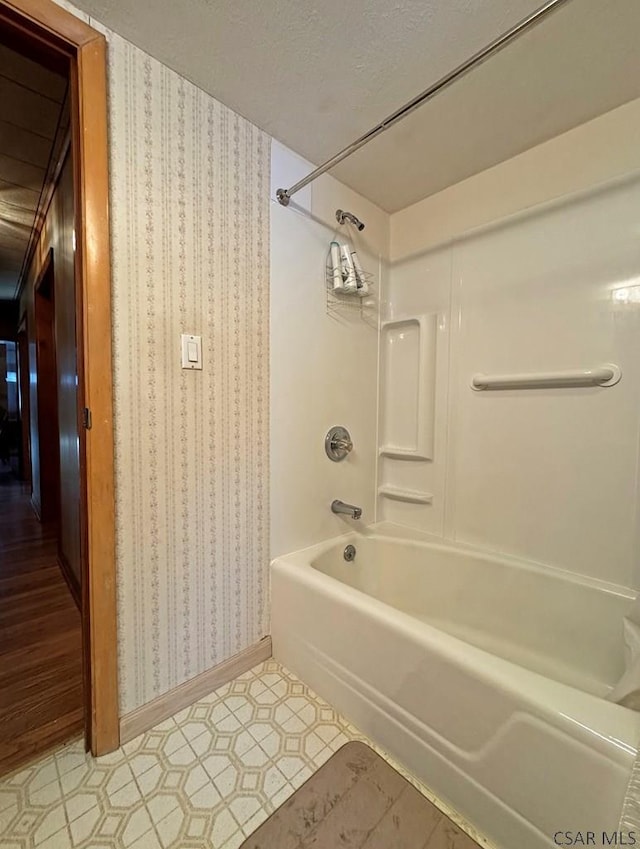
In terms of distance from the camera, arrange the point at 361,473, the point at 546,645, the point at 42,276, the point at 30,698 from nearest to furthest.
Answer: the point at 30,698
the point at 546,645
the point at 361,473
the point at 42,276

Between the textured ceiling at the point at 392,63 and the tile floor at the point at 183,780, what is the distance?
6.52 ft

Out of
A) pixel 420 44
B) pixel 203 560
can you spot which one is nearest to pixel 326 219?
pixel 420 44

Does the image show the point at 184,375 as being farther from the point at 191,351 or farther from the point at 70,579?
the point at 70,579

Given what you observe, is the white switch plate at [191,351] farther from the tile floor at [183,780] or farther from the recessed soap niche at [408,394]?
the tile floor at [183,780]

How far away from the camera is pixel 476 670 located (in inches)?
33.2

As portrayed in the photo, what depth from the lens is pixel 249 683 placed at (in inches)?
51.5

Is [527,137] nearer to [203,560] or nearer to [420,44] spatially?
[420,44]

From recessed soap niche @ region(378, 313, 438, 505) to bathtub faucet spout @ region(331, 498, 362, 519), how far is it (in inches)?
14.0

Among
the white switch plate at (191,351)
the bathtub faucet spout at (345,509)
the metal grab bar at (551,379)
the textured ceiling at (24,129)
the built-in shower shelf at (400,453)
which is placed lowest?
the bathtub faucet spout at (345,509)

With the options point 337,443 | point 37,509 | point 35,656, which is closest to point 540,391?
point 337,443

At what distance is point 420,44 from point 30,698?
97.3 inches

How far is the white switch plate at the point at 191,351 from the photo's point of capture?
1.16 m
